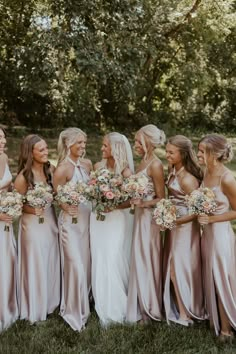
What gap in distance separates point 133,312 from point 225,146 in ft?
7.17

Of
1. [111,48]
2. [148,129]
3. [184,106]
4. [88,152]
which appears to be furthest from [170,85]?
[148,129]

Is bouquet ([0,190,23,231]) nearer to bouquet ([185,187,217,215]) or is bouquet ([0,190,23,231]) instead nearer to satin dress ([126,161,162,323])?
satin dress ([126,161,162,323])

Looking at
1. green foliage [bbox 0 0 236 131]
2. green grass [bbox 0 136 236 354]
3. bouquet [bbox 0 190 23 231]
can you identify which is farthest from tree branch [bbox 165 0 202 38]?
green grass [bbox 0 136 236 354]

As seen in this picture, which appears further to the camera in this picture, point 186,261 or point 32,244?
point 32,244

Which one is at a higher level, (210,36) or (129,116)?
(210,36)

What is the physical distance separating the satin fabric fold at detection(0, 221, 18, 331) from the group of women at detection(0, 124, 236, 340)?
0.4 inches

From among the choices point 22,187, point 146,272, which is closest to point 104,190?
point 22,187

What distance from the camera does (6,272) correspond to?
5.46 meters

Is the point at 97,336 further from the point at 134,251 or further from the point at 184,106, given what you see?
the point at 184,106

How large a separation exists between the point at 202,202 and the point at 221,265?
74 centimetres

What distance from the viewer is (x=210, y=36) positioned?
23.6 m

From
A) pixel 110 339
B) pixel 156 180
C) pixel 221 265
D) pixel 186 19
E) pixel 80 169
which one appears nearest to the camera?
pixel 221 265

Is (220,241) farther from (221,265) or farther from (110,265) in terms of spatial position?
(110,265)

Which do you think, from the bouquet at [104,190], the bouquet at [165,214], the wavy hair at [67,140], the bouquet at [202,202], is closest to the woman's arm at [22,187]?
the wavy hair at [67,140]
